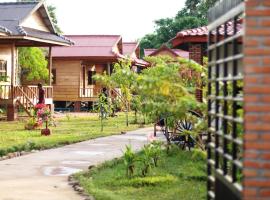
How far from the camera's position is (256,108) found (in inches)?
175

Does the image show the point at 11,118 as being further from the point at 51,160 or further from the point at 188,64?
the point at 188,64

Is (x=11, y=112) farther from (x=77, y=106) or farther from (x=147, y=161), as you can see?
(x=147, y=161)

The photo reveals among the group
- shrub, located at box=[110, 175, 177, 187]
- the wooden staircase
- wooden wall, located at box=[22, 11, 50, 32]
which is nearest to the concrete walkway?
shrub, located at box=[110, 175, 177, 187]

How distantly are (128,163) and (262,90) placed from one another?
6.44 m

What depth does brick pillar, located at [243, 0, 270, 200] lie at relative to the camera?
174 inches

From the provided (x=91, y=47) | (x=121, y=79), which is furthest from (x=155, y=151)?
(x=91, y=47)

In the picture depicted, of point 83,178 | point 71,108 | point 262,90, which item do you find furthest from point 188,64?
point 71,108

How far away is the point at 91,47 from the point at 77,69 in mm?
1811

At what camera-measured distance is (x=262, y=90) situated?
175 inches

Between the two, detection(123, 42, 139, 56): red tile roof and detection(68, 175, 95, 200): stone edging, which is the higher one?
detection(123, 42, 139, 56): red tile roof

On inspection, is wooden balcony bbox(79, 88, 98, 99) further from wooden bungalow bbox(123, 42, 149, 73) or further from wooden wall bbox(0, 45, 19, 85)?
wooden wall bbox(0, 45, 19, 85)

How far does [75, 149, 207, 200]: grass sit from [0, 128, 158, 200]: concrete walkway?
386mm

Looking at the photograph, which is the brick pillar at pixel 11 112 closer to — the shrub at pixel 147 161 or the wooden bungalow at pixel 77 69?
the wooden bungalow at pixel 77 69

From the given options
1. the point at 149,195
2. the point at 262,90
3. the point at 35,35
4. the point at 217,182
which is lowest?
the point at 149,195
